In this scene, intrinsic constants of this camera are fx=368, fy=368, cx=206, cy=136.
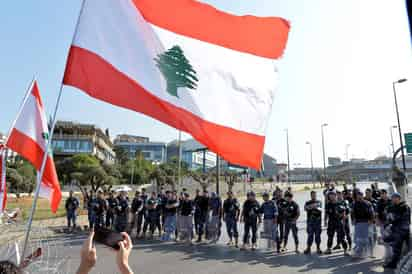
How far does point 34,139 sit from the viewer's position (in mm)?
6145

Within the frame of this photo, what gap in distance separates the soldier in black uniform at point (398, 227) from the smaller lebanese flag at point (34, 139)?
6970 mm

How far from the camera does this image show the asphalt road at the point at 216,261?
7.94 metres

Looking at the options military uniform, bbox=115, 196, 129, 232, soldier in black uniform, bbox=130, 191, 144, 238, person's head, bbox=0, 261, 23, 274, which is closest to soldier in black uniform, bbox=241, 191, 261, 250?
soldier in black uniform, bbox=130, 191, 144, 238

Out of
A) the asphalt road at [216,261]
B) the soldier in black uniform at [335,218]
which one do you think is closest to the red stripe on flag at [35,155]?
the asphalt road at [216,261]

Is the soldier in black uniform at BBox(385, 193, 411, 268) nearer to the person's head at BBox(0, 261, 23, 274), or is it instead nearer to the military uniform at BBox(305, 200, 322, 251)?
the military uniform at BBox(305, 200, 322, 251)

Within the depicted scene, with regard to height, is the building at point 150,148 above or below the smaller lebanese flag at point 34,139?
above

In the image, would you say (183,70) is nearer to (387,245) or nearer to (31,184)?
(387,245)

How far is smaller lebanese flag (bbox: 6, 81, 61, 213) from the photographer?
18.9 ft

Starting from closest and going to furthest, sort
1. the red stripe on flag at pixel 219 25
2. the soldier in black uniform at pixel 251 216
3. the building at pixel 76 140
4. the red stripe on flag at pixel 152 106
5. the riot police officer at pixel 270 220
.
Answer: the red stripe on flag at pixel 152 106 < the red stripe on flag at pixel 219 25 < the riot police officer at pixel 270 220 < the soldier in black uniform at pixel 251 216 < the building at pixel 76 140

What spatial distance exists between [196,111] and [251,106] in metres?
0.85

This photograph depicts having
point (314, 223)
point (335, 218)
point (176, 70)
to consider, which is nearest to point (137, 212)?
point (314, 223)

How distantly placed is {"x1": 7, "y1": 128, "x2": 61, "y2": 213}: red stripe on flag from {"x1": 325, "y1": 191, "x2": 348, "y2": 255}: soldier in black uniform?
727 centimetres

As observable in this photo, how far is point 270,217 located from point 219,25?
23.3ft

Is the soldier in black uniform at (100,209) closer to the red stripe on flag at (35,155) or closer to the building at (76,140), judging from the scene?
the red stripe on flag at (35,155)
